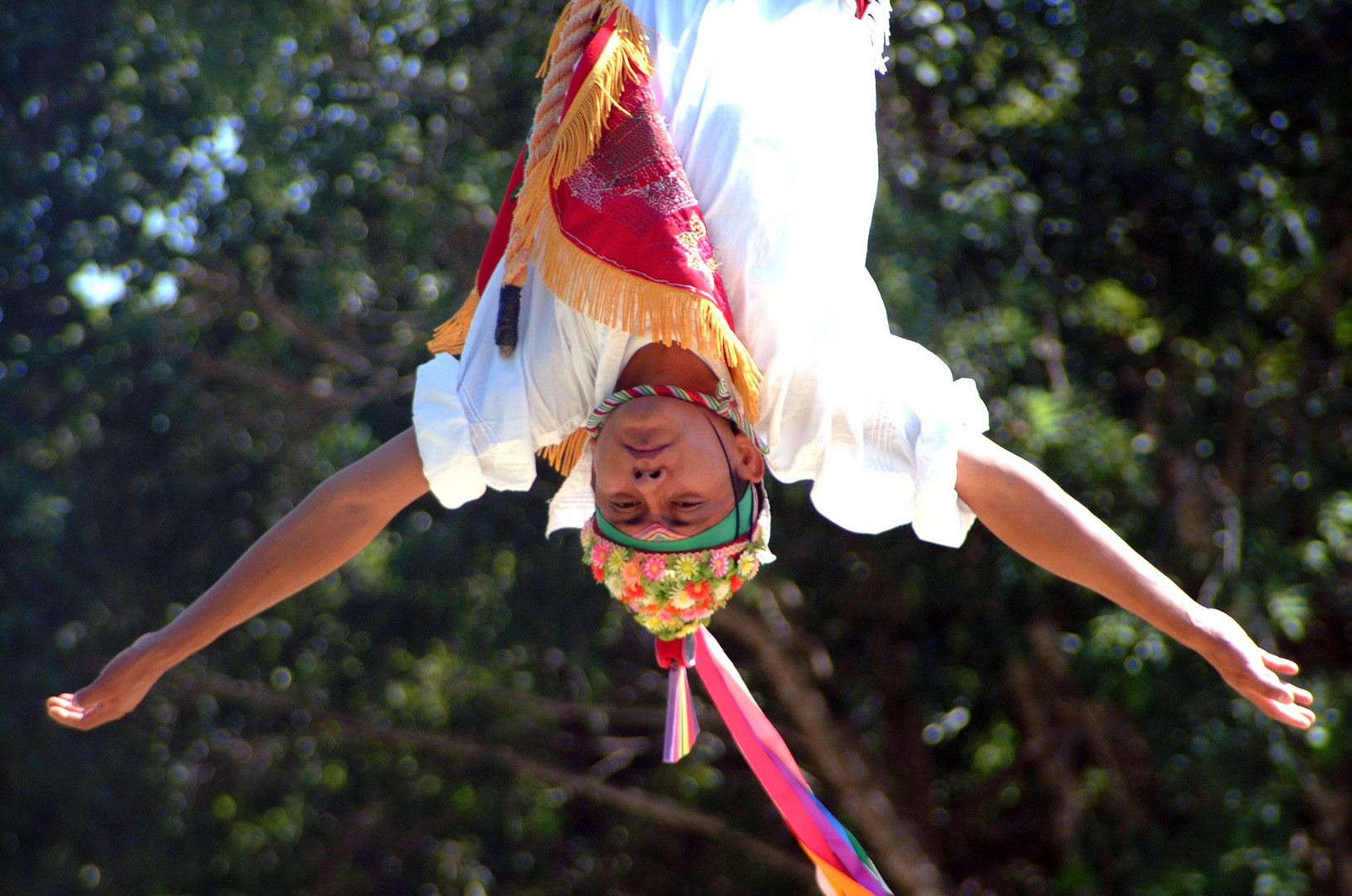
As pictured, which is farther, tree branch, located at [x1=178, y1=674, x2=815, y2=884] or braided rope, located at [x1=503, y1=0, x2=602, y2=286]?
tree branch, located at [x1=178, y1=674, x2=815, y2=884]

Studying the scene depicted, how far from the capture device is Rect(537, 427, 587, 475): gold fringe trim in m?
3.07

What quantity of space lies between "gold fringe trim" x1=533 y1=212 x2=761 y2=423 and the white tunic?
0.25 ft

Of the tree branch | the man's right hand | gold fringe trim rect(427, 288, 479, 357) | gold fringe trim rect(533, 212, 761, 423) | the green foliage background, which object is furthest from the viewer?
the tree branch

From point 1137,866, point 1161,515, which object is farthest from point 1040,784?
point 1161,515

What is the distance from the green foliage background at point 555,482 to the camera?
543 cm

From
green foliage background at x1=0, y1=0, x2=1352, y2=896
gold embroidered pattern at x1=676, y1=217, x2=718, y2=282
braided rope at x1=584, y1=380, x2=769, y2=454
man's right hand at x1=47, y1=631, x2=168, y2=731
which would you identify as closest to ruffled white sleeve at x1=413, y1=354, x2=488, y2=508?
braided rope at x1=584, y1=380, x2=769, y2=454

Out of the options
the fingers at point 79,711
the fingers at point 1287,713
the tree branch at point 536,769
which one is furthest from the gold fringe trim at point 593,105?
the tree branch at point 536,769

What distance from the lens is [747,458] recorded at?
280 centimetres

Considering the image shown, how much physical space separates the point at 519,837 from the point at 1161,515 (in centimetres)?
378

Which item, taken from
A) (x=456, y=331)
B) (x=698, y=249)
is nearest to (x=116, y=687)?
(x=456, y=331)

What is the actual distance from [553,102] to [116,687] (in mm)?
1370

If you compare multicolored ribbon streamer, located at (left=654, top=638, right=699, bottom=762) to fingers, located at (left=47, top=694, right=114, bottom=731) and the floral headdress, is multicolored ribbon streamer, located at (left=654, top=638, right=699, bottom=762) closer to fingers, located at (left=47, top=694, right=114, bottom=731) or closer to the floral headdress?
the floral headdress

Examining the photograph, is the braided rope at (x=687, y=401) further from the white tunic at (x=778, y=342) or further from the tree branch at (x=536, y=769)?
the tree branch at (x=536, y=769)

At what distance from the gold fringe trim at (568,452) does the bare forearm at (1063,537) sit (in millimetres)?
781
